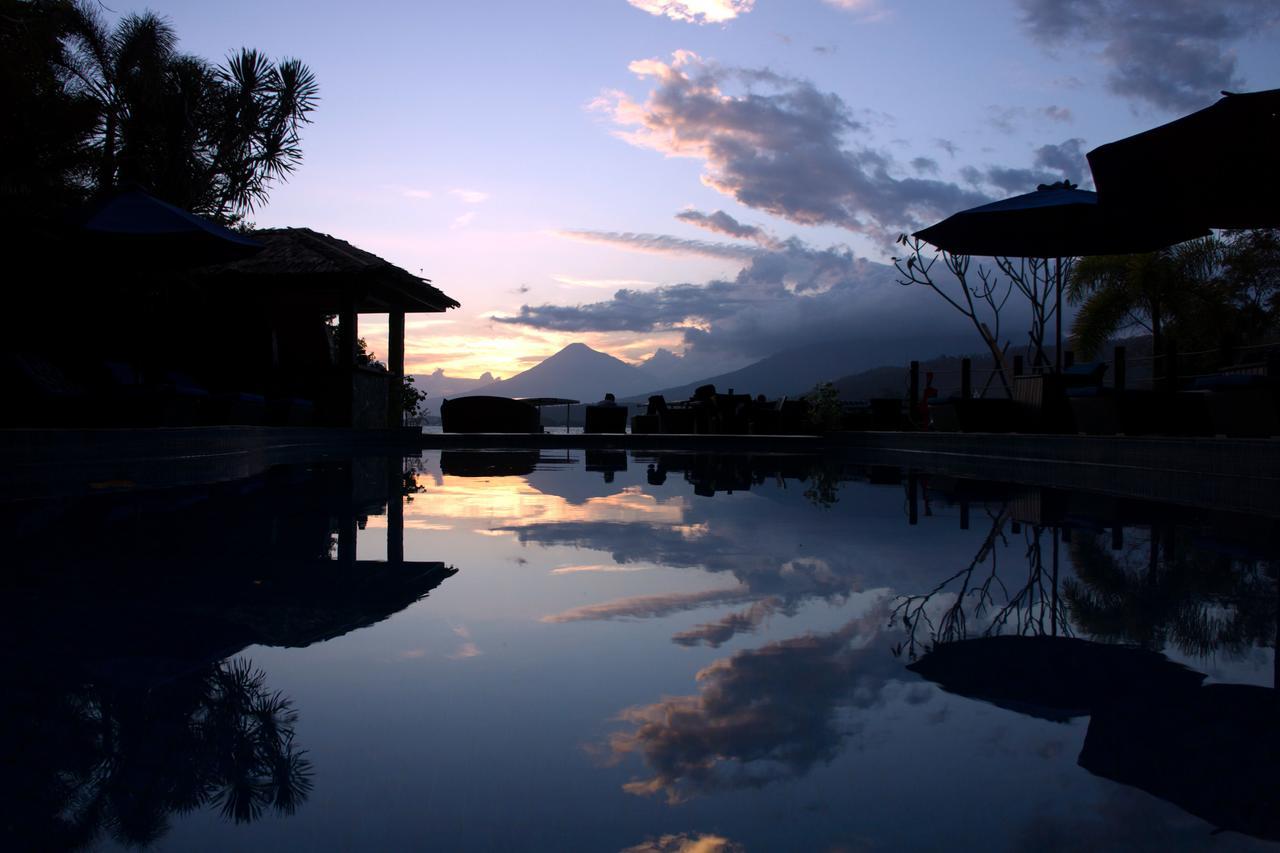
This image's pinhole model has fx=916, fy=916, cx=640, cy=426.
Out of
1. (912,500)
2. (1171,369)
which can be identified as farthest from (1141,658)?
(1171,369)

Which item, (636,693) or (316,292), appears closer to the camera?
(636,693)

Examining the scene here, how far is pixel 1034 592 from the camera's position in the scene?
357 cm

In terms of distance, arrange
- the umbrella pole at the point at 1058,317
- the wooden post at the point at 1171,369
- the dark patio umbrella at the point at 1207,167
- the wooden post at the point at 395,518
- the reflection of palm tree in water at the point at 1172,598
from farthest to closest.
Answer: the umbrella pole at the point at 1058,317 < the wooden post at the point at 1171,369 < the dark patio umbrella at the point at 1207,167 < the wooden post at the point at 395,518 < the reflection of palm tree in water at the point at 1172,598

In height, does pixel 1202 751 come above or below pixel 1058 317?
below

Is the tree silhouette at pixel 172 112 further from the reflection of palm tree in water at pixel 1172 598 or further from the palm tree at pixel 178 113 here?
the reflection of palm tree in water at pixel 1172 598

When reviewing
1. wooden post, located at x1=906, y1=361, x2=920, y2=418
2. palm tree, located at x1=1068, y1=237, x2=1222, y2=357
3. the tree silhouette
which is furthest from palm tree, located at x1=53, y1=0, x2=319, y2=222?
palm tree, located at x1=1068, y1=237, x2=1222, y2=357

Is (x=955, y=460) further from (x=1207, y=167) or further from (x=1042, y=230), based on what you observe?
(x=1207, y=167)

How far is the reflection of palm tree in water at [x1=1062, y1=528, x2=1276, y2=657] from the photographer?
285 centimetres

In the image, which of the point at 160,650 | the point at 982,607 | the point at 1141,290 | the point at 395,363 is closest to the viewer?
the point at 160,650

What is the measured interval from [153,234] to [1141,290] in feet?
75.5

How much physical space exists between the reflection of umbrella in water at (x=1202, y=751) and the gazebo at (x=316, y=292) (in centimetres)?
1568

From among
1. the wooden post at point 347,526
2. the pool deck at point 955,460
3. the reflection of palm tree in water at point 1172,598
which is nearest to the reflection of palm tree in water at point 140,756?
the wooden post at point 347,526

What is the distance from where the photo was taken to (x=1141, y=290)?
77.8 ft

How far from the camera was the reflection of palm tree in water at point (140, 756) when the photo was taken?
1527 millimetres
